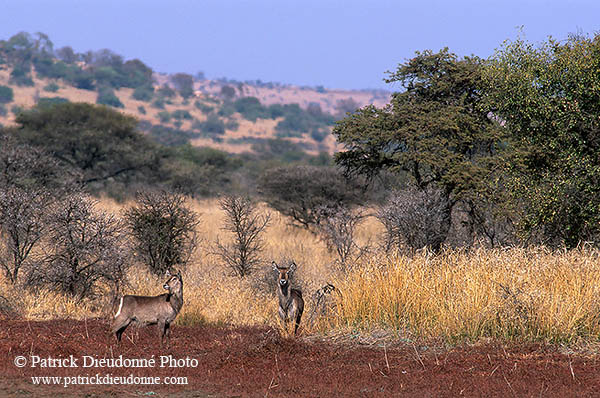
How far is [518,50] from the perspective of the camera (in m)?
16.1

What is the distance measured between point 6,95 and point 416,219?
10293cm

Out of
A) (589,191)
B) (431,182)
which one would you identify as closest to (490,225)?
(431,182)

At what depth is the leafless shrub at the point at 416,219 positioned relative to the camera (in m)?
17.9

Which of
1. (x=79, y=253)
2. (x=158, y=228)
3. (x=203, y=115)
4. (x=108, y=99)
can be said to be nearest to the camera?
(x=79, y=253)

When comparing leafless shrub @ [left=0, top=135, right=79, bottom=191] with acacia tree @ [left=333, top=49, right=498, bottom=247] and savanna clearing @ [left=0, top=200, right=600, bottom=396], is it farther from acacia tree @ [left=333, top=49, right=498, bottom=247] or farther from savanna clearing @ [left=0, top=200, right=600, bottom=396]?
savanna clearing @ [left=0, top=200, right=600, bottom=396]

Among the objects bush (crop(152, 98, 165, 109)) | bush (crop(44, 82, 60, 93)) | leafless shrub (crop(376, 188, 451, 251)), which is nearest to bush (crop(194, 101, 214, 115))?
bush (crop(152, 98, 165, 109))

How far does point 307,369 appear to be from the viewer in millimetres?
9062

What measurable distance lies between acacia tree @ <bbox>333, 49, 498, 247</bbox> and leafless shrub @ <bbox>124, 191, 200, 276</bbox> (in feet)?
17.4

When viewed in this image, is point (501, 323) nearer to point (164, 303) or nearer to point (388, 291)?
point (388, 291)

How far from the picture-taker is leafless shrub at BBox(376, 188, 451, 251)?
17859mm

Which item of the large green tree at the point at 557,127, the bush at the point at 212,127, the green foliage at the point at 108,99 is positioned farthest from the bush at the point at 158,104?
the large green tree at the point at 557,127

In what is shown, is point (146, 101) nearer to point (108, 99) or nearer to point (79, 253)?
point (108, 99)

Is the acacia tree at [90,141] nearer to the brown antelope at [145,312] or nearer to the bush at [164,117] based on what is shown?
the brown antelope at [145,312]

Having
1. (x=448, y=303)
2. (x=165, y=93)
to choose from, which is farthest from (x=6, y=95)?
(x=448, y=303)
